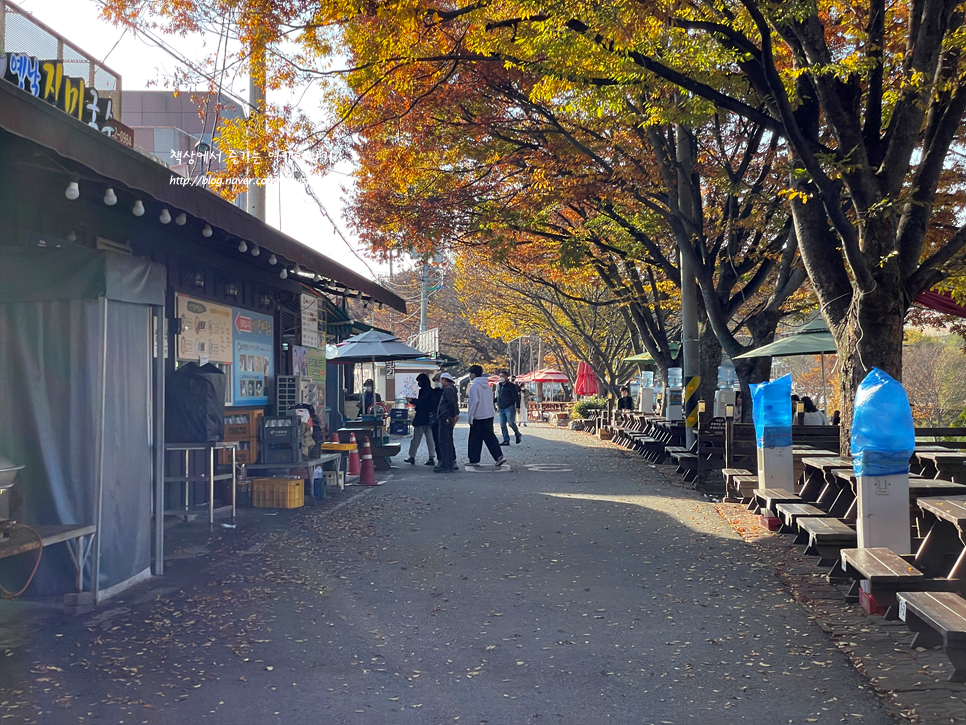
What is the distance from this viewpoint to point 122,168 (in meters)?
6.00

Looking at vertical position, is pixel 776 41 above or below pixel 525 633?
above

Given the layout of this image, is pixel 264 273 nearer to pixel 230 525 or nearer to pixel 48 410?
pixel 230 525

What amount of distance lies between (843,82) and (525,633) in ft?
22.3

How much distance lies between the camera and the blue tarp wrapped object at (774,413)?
380 inches

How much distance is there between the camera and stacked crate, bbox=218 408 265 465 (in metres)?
11.1

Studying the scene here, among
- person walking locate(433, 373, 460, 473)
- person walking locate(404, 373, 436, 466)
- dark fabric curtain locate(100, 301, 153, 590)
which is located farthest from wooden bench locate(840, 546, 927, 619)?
person walking locate(404, 373, 436, 466)

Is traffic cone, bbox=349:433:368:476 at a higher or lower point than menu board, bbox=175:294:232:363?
lower

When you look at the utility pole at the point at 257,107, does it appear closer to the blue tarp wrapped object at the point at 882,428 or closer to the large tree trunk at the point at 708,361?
the blue tarp wrapped object at the point at 882,428

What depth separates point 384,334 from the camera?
1917cm

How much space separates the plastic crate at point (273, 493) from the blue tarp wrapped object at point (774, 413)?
18.2ft

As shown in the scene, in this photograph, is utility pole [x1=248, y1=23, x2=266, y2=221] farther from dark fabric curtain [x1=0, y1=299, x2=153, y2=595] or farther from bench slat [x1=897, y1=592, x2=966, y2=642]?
bench slat [x1=897, y1=592, x2=966, y2=642]

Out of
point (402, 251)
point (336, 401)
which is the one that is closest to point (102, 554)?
point (402, 251)

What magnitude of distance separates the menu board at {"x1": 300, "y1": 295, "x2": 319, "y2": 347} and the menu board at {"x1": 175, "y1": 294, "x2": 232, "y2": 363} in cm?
302

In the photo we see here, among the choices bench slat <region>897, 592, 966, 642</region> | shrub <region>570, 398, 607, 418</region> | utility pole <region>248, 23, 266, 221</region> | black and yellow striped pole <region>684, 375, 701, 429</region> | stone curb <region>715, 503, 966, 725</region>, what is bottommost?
stone curb <region>715, 503, 966, 725</region>
